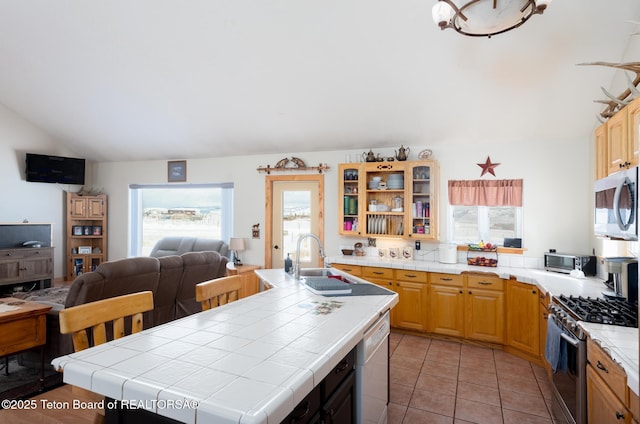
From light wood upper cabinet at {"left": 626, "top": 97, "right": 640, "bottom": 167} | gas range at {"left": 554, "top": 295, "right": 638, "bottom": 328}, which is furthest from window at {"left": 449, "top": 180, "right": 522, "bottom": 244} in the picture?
light wood upper cabinet at {"left": 626, "top": 97, "right": 640, "bottom": 167}

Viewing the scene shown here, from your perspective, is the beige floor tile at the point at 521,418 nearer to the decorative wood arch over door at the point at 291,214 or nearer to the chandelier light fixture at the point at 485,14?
the chandelier light fixture at the point at 485,14

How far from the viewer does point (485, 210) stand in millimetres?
4500

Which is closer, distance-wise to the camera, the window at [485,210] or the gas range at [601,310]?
the gas range at [601,310]

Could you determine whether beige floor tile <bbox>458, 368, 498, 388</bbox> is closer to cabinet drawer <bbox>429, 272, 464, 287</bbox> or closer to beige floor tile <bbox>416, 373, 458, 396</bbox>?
beige floor tile <bbox>416, 373, 458, 396</bbox>

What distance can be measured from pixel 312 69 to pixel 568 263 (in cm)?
343

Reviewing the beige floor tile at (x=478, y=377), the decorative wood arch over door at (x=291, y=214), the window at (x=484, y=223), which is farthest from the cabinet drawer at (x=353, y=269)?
the beige floor tile at (x=478, y=377)

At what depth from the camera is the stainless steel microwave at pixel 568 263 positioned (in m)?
3.57

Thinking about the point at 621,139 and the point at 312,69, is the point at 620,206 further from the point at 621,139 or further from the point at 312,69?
the point at 312,69

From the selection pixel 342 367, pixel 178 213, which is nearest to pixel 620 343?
pixel 342 367

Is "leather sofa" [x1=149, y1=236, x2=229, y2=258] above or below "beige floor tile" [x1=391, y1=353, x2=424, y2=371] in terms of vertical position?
above

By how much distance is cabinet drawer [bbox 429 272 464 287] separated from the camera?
13.2 feet

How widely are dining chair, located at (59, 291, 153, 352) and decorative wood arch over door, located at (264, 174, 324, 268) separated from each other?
3.52 m

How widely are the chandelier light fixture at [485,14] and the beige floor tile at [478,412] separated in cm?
268

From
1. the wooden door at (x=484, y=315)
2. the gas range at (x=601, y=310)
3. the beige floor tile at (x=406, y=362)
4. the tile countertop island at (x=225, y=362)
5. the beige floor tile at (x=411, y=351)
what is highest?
the tile countertop island at (x=225, y=362)
